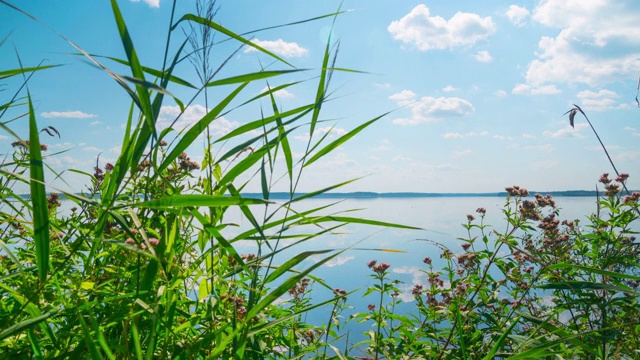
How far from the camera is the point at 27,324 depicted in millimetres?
849

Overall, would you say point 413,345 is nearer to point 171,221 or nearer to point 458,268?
point 458,268

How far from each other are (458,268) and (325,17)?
2.74 metres

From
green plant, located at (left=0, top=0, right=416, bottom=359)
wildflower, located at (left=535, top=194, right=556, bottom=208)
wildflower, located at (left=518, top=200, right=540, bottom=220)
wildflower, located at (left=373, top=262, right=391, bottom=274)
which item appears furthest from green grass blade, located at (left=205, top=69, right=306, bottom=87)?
wildflower, located at (left=535, top=194, right=556, bottom=208)

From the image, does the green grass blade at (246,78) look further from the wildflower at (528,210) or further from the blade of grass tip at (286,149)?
the wildflower at (528,210)

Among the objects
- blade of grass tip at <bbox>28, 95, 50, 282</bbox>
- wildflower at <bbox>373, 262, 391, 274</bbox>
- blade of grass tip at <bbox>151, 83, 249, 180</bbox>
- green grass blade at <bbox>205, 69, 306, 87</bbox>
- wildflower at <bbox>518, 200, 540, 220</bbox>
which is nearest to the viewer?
blade of grass tip at <bbox>28, 95, 50, 282</bbox>

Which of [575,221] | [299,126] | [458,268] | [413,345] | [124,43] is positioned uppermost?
[124,43]

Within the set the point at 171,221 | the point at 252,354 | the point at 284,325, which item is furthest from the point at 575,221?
the point at 171,221

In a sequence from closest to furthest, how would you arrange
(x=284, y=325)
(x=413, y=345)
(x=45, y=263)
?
(x=45, y=263) → (x=284, y=325) → (x=413, y=345)

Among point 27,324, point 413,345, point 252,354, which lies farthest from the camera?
point 413,345

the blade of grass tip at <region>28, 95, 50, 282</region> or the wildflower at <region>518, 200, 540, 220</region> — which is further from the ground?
the blade of grass tip at <region>28, 95, 50, 282</region>

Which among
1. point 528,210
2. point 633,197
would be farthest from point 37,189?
point 633,197

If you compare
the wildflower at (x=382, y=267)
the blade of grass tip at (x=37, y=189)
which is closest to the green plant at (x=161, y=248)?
the blade of grass tip at (x=37, y=189)

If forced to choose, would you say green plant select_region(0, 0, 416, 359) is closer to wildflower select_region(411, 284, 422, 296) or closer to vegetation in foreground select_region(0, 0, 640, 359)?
vegetation in foreground select_region(0, 0, 640, 359)

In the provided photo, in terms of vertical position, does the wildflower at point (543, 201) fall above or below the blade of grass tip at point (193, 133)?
below
